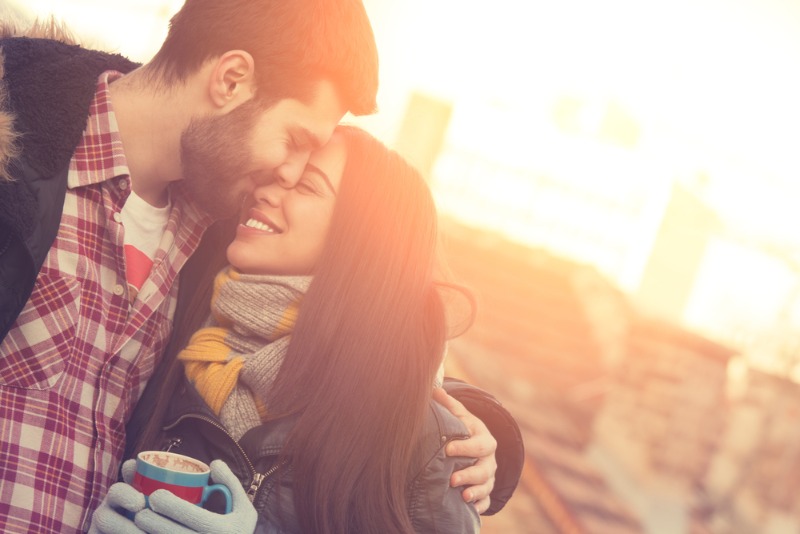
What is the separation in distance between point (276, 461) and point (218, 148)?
90 cm

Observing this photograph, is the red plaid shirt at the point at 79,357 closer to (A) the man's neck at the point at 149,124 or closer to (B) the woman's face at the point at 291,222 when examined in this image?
(A) the man's neck at the point at 149,124

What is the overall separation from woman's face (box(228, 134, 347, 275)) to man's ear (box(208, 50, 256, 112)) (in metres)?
0.27

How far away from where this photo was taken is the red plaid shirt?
2154mm

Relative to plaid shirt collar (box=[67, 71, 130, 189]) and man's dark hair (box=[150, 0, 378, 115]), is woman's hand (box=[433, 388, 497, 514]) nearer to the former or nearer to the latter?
man's dark hair (box=[150, 0, 378, 115])

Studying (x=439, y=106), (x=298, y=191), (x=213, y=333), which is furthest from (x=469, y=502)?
(x=439, y=106)

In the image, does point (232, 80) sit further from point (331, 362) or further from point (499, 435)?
point (499, 435)

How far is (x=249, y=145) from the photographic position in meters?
2.51

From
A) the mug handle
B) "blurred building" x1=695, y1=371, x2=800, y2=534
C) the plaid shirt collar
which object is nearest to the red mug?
the mug handle

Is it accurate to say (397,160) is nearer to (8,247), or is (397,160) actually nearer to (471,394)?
(471,394)

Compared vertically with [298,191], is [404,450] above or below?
below

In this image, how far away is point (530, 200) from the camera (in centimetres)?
1570

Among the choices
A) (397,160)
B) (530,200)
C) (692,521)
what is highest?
(397,160)

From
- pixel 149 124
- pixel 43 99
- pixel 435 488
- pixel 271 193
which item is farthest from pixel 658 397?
pixel 43 99

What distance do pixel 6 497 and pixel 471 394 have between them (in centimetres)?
144
